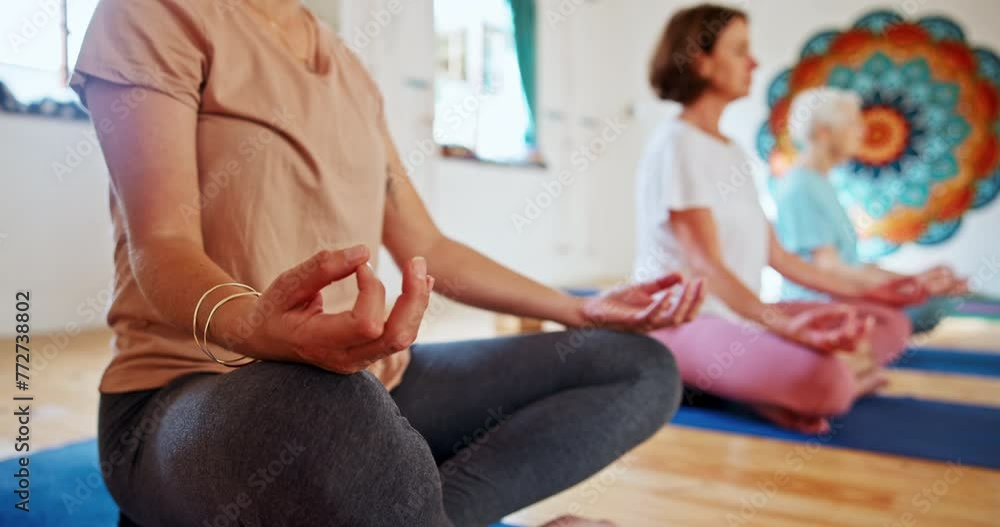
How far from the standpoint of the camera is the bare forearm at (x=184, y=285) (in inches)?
24.7

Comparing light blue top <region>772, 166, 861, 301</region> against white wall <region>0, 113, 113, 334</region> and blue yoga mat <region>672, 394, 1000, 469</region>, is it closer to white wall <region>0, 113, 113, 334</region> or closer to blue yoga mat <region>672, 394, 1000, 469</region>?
blue yoga mat <region>672, 394, 1000, 469</region>

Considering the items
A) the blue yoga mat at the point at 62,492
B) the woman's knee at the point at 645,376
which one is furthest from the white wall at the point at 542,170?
the woman's knee at the point at 645,376

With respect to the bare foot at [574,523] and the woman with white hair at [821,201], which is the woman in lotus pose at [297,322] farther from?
the woman with white hair at [821,201]

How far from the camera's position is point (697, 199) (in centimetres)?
196

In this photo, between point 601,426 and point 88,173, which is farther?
point 88,173

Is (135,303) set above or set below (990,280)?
above

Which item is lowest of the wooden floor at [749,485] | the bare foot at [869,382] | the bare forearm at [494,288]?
the bare foot at [869,382]

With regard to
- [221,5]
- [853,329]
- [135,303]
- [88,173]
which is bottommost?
[88,173]

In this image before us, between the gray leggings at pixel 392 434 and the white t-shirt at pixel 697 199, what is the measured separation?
973 mm

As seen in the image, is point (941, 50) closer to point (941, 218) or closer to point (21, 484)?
point (941, 218)

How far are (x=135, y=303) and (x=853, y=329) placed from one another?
1357mm

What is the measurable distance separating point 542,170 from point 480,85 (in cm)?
93

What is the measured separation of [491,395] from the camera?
3.37ft

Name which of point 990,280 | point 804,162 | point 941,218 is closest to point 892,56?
point 941,218
